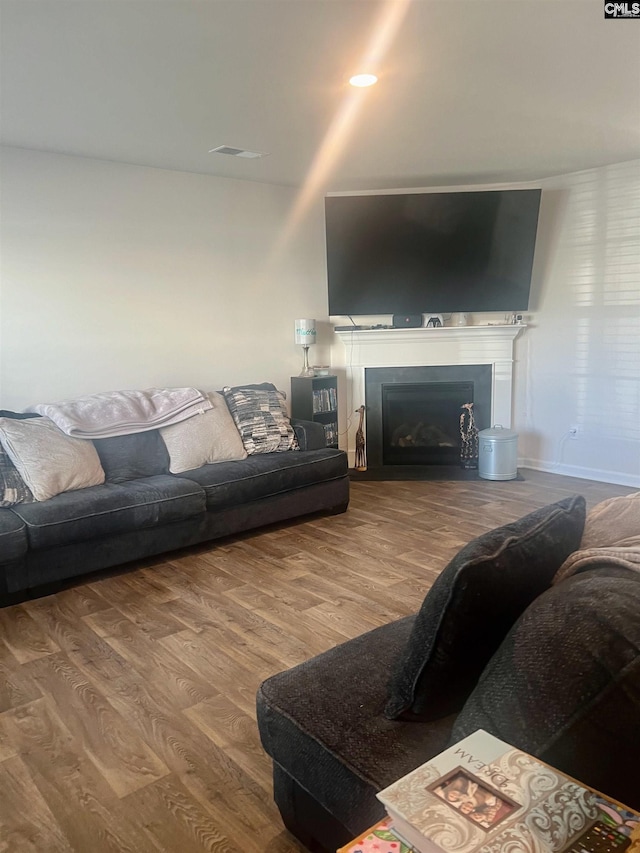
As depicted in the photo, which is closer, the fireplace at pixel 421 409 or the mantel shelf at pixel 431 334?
the mantel shelf at pixel 431 334

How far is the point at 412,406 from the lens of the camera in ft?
18.9

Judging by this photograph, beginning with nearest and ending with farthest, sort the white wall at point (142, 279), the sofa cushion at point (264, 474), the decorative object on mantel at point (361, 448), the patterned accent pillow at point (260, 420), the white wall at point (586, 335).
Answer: the sofa cushion at point (264, 474) < the white wall at point (142, 279) < the patterned accent pillow at point (260, 420) < the white wall at point (586, 335) < the decorative object on mantel at point (361, 448)

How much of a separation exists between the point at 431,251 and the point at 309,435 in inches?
76.6

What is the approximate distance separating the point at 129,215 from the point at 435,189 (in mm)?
2582

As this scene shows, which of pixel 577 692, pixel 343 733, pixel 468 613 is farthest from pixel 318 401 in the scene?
pixel 577 692

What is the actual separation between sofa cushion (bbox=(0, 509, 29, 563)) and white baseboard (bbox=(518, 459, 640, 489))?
424cm

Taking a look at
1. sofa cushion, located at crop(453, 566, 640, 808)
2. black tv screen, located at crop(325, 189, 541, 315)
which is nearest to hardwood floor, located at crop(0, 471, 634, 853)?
sofa cushion, located at crop(453, 566, 640, 808)

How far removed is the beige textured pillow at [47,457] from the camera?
11.3ft

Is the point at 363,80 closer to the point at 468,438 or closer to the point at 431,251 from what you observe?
the point at 431,251

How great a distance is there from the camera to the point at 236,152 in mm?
4227

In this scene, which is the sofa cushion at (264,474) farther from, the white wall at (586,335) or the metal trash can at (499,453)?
the white wall at (586,335)

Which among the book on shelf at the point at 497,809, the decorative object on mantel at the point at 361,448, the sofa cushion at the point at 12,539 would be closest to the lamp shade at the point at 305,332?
the decorative object on mantel at the point at 361,448

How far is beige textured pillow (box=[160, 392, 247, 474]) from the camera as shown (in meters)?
4.16

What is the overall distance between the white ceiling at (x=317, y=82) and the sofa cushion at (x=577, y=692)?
7.22 ft
